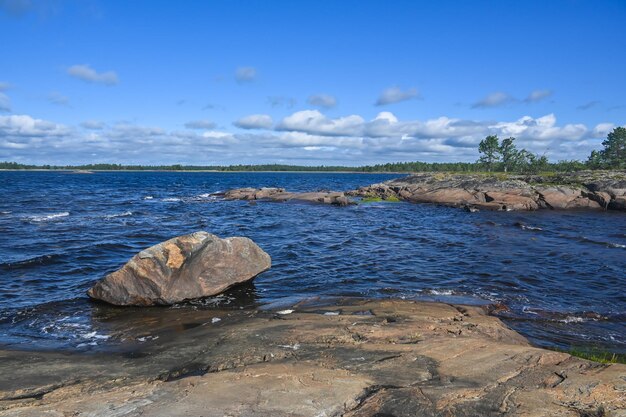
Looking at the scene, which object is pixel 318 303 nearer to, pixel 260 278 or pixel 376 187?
pixel 260 278

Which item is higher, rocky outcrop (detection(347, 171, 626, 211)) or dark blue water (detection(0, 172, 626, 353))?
rocky outcrop (detection(347, 171, 626, 211))

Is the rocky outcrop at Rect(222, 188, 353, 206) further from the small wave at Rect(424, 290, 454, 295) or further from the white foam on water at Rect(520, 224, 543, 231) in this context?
the small wave at Rect(424, 290, 454, 295)

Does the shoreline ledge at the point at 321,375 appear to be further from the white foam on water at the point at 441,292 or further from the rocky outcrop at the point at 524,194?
Answer: the rocky outcrop at the point at 524,194

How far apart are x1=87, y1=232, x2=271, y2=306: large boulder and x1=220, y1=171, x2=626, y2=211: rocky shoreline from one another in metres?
38.8

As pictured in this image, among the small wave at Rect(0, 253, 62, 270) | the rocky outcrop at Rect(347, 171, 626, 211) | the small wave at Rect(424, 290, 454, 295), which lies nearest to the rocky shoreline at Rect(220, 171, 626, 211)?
the rocky outcrop at Rect(347, 171, 626, 211)

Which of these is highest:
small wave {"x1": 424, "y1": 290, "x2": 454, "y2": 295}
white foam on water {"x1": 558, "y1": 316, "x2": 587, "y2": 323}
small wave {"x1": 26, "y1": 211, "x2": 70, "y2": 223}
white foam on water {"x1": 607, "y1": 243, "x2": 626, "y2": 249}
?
small wave {"x1": 26, "y1": 211, "x2": 70, "y2": 223}

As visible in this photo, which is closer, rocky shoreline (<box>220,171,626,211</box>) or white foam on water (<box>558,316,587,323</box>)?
white foam on water (<box>558,316,587,323</box>)

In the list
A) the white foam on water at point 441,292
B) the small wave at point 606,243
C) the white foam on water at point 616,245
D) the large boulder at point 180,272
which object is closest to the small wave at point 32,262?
the large boulder at point 180,272

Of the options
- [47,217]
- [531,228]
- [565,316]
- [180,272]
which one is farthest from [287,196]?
[565,316]

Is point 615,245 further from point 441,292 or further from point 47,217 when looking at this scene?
point 47,217

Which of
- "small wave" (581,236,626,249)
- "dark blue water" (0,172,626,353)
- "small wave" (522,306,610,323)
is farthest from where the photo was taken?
"small wave" (581,236,626,249)

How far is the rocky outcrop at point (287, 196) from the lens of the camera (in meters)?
56.4

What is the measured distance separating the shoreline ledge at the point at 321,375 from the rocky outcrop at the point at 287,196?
44.5 metres

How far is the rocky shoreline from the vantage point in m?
51.8
